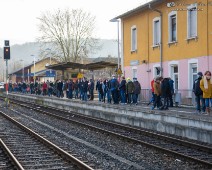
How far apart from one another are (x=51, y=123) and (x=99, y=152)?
8.90 m

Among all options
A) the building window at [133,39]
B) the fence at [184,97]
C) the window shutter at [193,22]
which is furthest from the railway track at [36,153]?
the building window at [133,39]

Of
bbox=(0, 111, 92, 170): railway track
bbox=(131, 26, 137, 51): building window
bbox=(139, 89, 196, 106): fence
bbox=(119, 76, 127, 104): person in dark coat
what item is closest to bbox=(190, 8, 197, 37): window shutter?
bbox=(139, 89, 196, 106): fence

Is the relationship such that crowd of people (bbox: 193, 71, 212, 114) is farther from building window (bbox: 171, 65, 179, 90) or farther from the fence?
building window (bbox: 171, 65, 179, 90)

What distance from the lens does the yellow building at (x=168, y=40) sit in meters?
24.7

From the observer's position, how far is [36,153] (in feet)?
38.4

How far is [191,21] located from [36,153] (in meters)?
16.9

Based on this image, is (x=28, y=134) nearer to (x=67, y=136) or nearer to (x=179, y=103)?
(x=67, y=136)

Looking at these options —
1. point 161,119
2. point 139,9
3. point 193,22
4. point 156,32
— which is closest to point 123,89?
point 193,22

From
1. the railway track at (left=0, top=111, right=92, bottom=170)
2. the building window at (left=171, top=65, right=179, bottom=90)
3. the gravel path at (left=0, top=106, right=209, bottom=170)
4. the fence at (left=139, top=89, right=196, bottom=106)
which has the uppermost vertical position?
the building window at (left=171, top=65, right=179, bottom=90)

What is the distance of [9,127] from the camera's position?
18562 mm

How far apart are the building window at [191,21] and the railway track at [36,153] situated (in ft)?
42.9

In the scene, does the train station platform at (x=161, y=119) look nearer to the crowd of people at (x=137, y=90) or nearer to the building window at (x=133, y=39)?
the crowd of people at (x=137, y=90)

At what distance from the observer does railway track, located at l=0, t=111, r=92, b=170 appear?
32.6 feet

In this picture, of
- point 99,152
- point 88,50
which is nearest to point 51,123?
point 99,152
